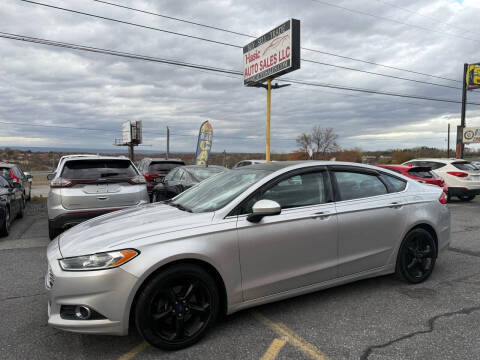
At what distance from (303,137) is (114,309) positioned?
54579mm

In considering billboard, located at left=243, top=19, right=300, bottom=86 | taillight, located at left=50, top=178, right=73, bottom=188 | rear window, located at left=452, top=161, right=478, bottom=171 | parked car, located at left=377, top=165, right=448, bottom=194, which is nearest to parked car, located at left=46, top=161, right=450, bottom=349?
taillight, located at left=50, top=178, right=73, bottom=188

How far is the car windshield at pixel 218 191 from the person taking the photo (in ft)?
10.8

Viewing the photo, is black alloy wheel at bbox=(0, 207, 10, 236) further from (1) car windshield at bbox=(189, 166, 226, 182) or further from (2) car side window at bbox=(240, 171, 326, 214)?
(2) car side window at bbox=(240, 171, 326, 214)

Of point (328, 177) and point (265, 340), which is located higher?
point (328, 177)

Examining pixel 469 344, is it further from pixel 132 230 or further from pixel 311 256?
pixel 132 230

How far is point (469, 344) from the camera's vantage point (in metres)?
2.73

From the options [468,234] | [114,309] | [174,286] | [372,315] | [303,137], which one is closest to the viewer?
[114,309]

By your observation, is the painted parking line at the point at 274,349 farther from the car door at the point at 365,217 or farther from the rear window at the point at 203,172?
the rear window at the point at 203,172

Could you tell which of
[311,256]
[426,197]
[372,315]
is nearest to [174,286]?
[311,256]

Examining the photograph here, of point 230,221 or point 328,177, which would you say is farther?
point 328,177

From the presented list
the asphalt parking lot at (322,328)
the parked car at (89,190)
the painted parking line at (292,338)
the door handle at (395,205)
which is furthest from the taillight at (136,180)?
the door handle at (395,205)

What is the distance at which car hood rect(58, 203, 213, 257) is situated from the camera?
8.75 feet

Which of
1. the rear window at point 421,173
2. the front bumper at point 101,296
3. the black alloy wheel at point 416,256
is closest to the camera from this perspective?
the front bumper at point 101,296

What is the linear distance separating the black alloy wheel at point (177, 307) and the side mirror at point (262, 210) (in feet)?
2.12
